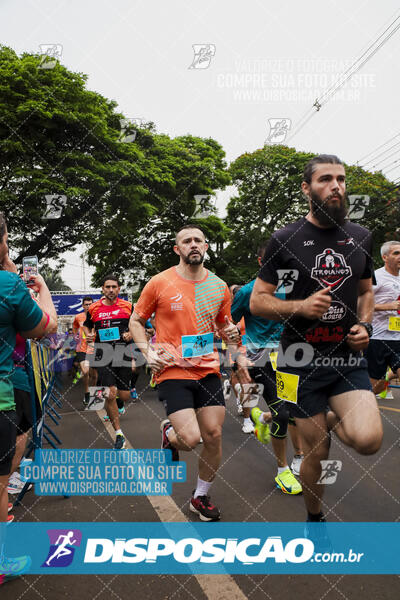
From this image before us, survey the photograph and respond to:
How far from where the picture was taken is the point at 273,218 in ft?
90.7

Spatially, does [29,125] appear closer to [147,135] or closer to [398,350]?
[147,135]

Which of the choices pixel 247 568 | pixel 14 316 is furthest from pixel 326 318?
pixel 14 316

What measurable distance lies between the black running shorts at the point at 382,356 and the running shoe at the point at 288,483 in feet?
8.17

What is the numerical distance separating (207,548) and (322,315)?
5.34 ft

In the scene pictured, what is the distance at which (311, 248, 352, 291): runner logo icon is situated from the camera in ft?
8.63

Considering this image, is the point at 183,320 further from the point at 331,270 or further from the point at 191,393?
the point at 331,270

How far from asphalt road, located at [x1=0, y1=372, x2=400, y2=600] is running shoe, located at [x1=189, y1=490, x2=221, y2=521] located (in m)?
0.07

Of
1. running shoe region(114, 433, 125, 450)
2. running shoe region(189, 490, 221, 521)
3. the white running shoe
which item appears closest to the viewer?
running shoe region(189, 490, 221, 521)

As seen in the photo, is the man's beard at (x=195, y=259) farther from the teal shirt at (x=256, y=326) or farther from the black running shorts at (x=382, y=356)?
the black running shorts at (x=382, y=356)

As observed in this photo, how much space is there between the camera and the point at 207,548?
2.84m

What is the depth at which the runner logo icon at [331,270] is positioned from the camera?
2629 mm

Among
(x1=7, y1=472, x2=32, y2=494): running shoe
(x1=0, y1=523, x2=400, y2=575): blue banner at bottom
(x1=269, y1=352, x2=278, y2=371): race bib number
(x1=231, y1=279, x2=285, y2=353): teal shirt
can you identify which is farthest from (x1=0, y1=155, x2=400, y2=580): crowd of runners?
(x1=7, y1=472, x2=32, y2=494): running shoe

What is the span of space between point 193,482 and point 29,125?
13578 mm

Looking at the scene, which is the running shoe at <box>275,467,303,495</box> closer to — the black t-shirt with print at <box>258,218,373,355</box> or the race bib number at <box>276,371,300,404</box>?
the race bib number at <box>276,371,300,404</box>
